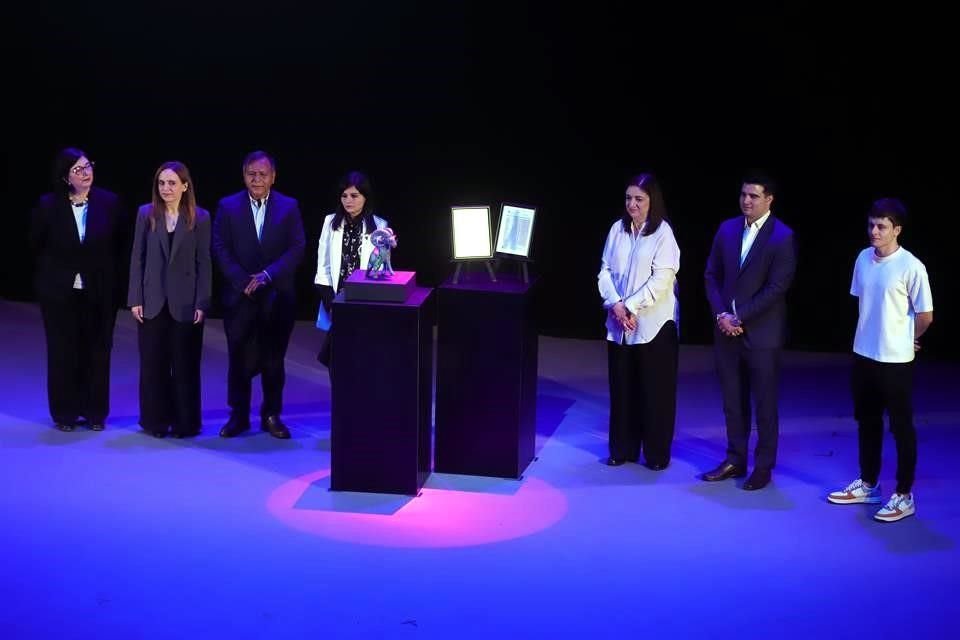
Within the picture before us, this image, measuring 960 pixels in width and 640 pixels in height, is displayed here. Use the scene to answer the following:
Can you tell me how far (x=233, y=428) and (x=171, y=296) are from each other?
74 centimetres

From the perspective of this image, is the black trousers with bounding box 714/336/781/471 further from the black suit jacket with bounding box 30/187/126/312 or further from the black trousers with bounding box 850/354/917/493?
the black suit jacket with bounding box 30/187/126/312

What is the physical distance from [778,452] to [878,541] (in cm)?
121

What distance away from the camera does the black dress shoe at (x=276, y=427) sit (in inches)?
240

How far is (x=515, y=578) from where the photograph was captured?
4.38 m

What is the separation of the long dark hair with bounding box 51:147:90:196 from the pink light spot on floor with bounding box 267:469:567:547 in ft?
6.23

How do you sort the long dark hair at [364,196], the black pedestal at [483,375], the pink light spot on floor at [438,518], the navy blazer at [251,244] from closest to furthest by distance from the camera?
the pink light spot on floor at [438,518]
the black pedestal at [483,375]
the long dark hair at [364,196]
the navy blazer at [251,244]

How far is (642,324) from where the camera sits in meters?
5.55

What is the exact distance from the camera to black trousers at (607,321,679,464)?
558 cm

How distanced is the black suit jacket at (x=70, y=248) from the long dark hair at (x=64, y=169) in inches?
1.6

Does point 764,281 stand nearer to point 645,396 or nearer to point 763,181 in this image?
point 763,181

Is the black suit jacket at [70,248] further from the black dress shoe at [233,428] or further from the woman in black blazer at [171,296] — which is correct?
the black dress shoe at [233,428]

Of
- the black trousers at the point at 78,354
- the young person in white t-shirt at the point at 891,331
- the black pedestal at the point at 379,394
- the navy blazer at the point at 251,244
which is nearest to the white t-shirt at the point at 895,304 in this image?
the young person in white t-shirt at the point at 891,331

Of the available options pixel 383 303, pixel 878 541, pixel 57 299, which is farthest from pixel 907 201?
pixel 57 299

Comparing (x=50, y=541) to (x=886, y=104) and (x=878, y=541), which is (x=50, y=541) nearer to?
(x=878, y=541)
